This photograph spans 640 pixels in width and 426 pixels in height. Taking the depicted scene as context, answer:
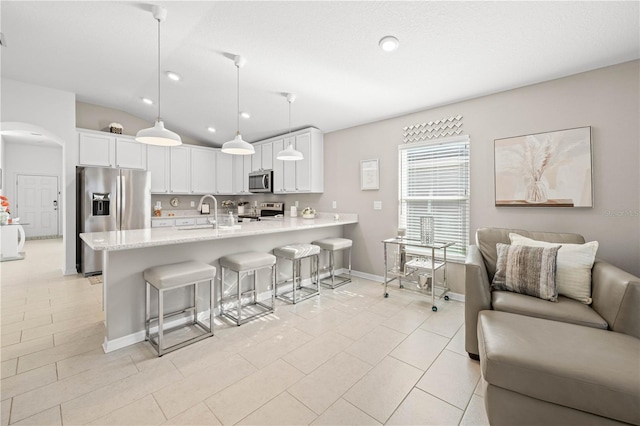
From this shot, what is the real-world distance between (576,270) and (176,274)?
3.12m

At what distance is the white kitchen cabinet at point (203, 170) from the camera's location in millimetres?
5847

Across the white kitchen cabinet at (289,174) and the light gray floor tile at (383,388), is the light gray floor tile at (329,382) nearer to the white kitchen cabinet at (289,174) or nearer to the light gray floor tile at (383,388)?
the light gray floor tile at (383,388)

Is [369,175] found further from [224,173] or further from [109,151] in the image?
[109,151]

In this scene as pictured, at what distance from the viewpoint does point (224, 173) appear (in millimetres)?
6336

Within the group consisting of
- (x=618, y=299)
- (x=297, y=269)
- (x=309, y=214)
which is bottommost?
(x=297, y=269)

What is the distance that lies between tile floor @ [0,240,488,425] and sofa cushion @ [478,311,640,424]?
1.41 ft

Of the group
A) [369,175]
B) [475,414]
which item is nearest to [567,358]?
[475,414]

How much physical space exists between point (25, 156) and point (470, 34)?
35.8 feet

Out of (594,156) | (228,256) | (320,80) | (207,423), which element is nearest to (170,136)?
(228,256)

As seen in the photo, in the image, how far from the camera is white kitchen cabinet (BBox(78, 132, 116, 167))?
14.7 feet

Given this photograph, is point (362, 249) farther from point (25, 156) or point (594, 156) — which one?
point (25, 156)

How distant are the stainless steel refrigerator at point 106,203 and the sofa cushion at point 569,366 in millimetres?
5275

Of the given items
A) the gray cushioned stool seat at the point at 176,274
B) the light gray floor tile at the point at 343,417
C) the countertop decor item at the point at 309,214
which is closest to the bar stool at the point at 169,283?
the gray cushioned stool seat at the point at 176,274

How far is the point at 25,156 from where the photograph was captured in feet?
24.7
